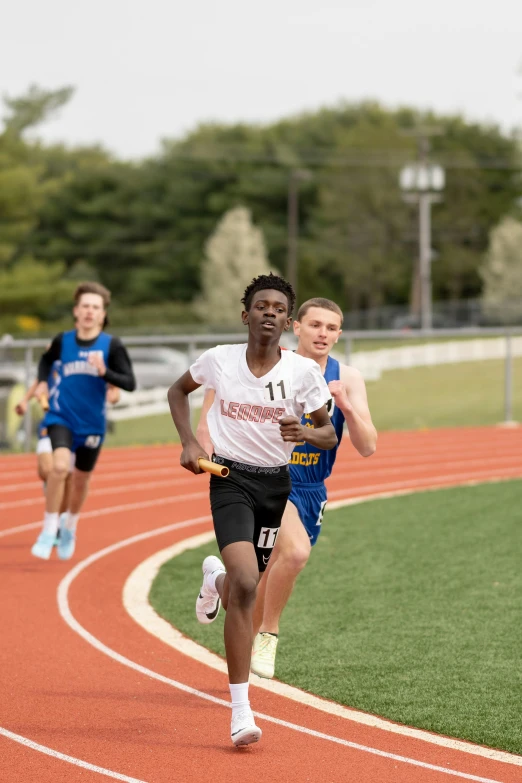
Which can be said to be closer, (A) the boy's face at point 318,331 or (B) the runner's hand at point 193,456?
(B) the runner's hand at point 193,456

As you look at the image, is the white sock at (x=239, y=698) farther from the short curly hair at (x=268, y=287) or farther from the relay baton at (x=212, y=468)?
the short curly hair at (x=268, y=287)

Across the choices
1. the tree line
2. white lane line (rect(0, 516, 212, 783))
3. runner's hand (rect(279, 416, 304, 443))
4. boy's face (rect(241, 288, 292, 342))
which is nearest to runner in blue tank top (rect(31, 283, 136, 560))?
white lane line (rect(0, 516, 212, 783))

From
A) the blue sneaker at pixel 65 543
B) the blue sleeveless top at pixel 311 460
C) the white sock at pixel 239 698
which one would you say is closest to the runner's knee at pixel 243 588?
the white sock at pixel 239 698

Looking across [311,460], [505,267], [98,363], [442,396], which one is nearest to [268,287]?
[311,460]

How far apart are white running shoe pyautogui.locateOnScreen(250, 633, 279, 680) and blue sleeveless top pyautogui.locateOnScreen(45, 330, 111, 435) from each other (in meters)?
4.20

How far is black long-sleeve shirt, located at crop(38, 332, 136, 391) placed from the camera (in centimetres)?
1029

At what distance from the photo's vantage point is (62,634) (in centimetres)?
829

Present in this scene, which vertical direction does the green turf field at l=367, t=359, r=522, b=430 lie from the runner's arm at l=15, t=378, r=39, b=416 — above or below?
below

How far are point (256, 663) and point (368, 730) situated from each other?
730mm

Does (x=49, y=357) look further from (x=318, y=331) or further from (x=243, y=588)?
(x=243, y=588)

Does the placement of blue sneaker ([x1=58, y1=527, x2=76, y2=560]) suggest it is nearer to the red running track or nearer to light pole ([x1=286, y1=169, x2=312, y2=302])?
the red running track

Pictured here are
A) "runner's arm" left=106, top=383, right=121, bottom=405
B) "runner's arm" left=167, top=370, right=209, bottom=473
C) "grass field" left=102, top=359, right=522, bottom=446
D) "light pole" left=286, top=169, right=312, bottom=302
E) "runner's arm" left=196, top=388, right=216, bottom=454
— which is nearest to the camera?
"runner's arm" left=167, top=370, right=209, bottom=473

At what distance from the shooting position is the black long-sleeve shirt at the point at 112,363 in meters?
10.3

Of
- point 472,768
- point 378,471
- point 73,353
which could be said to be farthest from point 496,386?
point 472,768
